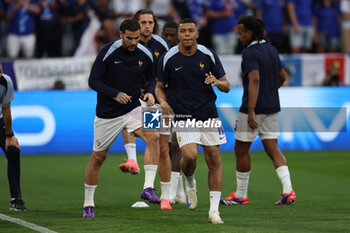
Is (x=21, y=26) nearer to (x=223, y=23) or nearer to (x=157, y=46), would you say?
(x=223, y=23)

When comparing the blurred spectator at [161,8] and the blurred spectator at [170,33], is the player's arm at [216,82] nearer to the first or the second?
the blurred spectator at [170,33]

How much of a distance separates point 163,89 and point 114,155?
853 centimetres

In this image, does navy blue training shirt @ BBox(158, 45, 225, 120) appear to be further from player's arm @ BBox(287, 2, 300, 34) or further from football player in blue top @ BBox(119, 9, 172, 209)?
player's arm @ BBox(287, 2, 300, 34)

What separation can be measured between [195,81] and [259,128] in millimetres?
1983

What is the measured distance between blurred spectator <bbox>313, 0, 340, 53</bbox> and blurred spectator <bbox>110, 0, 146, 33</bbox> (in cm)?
522

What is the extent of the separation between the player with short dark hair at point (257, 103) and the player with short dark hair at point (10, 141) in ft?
9.98

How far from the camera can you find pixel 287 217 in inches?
394

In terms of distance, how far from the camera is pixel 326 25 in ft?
74.3

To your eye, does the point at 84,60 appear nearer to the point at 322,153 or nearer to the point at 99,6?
the point at 99,6

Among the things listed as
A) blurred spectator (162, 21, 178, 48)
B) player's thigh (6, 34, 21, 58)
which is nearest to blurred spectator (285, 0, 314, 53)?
player's thigh (6, 34, 21, 58)

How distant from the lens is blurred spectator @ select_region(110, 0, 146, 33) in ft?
68.3

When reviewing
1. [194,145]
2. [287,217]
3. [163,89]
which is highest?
[163,89]

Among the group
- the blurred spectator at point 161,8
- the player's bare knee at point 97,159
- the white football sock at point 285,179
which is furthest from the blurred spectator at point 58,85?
the player's bare knee at point 97,159

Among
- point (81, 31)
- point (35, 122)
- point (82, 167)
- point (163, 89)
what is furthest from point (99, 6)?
point (163, 89)
